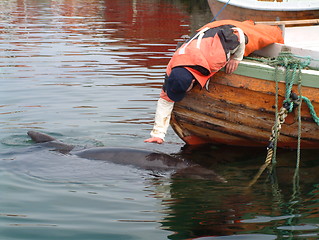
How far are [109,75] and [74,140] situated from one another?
16.2 ft

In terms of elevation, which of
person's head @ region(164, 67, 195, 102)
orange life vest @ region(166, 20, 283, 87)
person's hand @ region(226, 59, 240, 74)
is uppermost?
orange life vest @ region(166, 20, 283, 87)

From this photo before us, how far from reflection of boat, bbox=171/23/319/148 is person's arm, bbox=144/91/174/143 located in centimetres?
35

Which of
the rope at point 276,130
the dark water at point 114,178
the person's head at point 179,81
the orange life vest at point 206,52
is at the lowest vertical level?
the dark water at point 114,178

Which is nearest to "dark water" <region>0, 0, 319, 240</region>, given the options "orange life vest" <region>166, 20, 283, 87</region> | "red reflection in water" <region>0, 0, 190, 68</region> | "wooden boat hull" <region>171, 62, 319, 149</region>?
"wooden boat hull" <region>171, 62, 319, 149</region>

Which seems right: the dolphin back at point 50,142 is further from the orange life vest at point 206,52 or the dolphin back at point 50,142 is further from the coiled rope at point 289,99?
the coiled rope at point 289,99

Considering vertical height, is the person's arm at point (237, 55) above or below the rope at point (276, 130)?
above

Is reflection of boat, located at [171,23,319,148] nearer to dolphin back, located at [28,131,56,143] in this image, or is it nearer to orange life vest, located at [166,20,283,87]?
orange life vest, located at [166,20,283,87]

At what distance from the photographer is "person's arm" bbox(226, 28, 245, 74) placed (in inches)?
276

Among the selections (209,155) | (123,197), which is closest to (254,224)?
(123,197)

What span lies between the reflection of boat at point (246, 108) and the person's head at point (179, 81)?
20.9 inches

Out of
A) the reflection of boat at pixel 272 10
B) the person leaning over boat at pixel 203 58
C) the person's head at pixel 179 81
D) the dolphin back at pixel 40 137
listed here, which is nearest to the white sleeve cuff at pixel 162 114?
the person leaning over boat at pixel 203 58

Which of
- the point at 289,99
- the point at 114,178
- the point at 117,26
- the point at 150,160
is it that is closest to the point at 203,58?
the point at 289,99

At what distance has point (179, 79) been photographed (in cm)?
677

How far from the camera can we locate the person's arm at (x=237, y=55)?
7004mm
